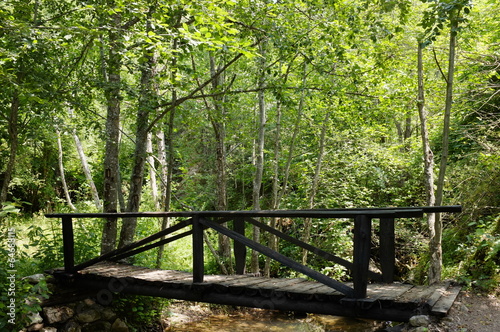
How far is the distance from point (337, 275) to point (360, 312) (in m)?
6.34

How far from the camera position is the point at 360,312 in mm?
3959

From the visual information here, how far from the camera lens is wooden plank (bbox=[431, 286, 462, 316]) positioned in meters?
3.52

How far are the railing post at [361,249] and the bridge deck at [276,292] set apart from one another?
0.18m

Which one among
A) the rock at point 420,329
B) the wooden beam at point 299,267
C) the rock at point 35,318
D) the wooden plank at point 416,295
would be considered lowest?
the rock at point 35,318

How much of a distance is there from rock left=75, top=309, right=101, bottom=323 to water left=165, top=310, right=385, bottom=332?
1.69 metres

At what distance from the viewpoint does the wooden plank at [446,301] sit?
3523 mm

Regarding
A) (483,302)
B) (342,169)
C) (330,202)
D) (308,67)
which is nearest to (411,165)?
(342,169)

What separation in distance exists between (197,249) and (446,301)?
2.87 metres

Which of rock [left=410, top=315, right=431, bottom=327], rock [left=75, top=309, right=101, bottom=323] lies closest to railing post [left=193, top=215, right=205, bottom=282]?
→ rock [left=75, top=309, right=101, bottom=323]

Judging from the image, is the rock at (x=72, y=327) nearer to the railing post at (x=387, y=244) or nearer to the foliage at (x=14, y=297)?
the foliage at (x=14, y=297)

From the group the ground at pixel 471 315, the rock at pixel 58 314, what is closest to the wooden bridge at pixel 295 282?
the ground at pixel 471 315

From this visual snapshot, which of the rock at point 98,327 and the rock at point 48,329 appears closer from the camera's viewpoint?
the rock at point 48,329

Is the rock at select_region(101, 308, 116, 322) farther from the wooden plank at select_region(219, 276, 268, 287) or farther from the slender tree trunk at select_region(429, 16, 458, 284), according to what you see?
the slender tree trunk at select_region(429, 16, 458, 284)

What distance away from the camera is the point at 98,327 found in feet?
19.9
